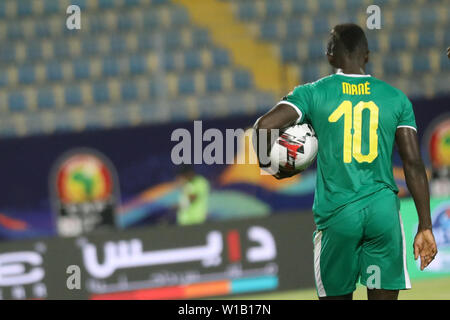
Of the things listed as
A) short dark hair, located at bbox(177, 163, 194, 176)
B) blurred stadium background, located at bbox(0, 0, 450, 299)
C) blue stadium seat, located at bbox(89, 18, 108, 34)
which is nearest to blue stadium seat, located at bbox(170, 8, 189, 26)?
blurred stadium background, located at bbox(0, 0, 450, 299)

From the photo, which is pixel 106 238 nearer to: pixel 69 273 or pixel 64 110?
pixel 69 273

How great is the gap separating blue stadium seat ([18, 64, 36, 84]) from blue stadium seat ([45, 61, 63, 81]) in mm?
243

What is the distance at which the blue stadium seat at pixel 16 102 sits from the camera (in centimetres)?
1497

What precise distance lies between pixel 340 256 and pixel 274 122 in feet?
2.40

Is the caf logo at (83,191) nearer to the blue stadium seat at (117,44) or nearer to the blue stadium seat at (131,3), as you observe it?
the blue stadium seat at (117,44)

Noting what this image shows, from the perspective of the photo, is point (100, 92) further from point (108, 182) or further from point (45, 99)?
point (108, 182)

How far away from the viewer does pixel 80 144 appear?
1348 cm

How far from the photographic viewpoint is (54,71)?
15.5 m

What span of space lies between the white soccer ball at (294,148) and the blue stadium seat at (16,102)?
1101cm

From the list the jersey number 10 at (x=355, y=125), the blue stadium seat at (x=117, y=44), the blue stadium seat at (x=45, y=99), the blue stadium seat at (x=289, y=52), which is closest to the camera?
the jersey number 10 at (x=355, y=125)

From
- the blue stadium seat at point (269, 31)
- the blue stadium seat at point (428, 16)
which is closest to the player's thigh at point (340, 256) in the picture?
the blue stadium seat at point (269, 31)

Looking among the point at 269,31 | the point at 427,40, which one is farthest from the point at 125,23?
the point at 427,40

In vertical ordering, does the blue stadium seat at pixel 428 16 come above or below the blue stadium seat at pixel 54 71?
above
